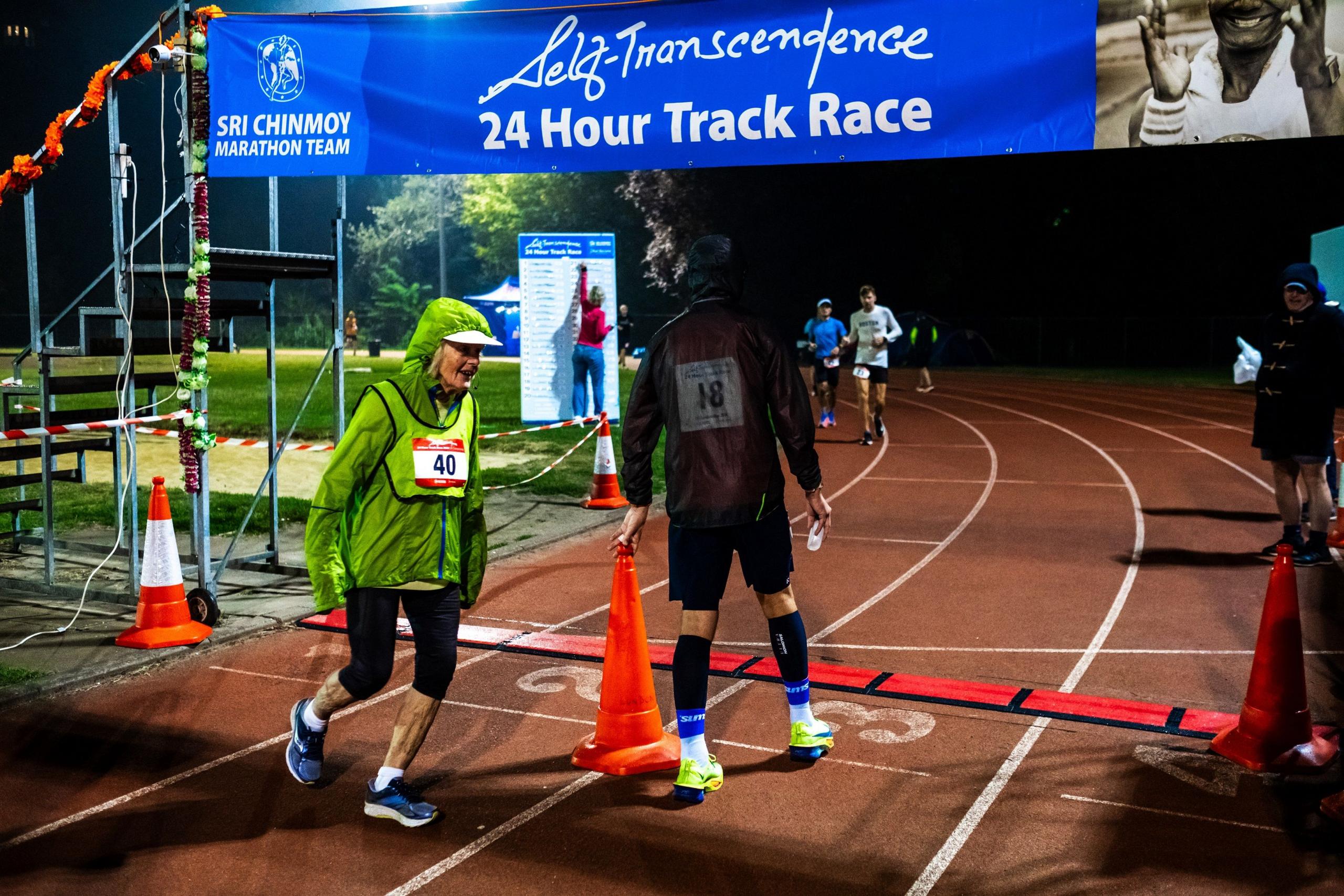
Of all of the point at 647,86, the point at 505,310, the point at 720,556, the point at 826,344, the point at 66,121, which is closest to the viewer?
the point at 720,556

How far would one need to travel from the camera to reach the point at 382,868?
4383mm

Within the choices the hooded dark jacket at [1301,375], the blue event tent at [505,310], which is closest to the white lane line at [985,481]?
the hooded dark jacket at [1301,375]

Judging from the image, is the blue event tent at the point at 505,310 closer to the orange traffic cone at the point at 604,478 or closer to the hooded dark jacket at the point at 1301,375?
the orange traffic cone at the point at 604,478

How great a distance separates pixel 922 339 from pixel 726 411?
4017 cm

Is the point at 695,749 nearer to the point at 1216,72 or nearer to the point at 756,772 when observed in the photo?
the point at 756,772

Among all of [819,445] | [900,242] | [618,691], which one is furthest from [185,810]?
[900,242]

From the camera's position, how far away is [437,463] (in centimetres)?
469

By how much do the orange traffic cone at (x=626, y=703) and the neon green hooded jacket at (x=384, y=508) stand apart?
89cm

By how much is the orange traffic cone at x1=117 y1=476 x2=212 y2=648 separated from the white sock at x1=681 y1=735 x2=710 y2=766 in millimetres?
3503

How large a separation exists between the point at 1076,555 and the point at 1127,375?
29833 mm

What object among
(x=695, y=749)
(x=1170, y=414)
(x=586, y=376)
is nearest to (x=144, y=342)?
(x=695, y=749)

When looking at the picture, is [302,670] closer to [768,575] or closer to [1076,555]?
[768,575]

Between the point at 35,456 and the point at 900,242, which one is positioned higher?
the point at 900,242

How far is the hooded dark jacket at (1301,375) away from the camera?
8797mm
